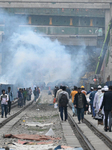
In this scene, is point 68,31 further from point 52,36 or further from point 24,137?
point 24,137

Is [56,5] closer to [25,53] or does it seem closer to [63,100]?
[25,53]

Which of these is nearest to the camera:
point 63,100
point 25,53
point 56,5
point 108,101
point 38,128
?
point 108,101

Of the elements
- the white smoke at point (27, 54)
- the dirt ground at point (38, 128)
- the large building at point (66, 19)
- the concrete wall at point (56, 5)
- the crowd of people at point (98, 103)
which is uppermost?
the concrete wall at point (56, 5)

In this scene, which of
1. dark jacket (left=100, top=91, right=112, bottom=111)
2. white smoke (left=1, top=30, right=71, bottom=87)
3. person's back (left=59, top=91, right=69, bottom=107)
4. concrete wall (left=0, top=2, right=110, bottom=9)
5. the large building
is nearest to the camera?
dark jacket (left=100, top=91, right=112, bottom=111)

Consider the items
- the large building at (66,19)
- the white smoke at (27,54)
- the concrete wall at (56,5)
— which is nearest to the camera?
Answer: the white smoke at (27,54)

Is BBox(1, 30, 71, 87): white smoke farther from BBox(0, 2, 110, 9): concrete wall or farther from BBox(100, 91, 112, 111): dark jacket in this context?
BBox(100, 91, 112, 111): dark jacket

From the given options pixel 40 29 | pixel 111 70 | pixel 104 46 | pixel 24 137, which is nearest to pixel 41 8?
pixel 40 29

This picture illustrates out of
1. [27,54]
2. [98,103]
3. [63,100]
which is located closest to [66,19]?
[27,54]

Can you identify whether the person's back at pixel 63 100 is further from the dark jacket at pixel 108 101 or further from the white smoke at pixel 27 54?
the white smoke at pixel 27 54

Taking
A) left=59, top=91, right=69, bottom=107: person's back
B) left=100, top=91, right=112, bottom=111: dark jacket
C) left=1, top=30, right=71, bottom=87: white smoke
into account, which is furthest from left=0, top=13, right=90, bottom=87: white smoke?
left=100, top=91, right=112, bottom=111: dark jacket

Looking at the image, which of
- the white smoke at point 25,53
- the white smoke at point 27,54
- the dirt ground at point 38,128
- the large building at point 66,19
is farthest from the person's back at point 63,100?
the large building at point 66,19

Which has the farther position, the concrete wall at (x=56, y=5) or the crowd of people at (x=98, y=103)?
the concrete wall at (x=56, y=5)

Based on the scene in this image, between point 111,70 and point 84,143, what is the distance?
122 feet

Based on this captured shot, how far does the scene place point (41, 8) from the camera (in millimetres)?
58812
